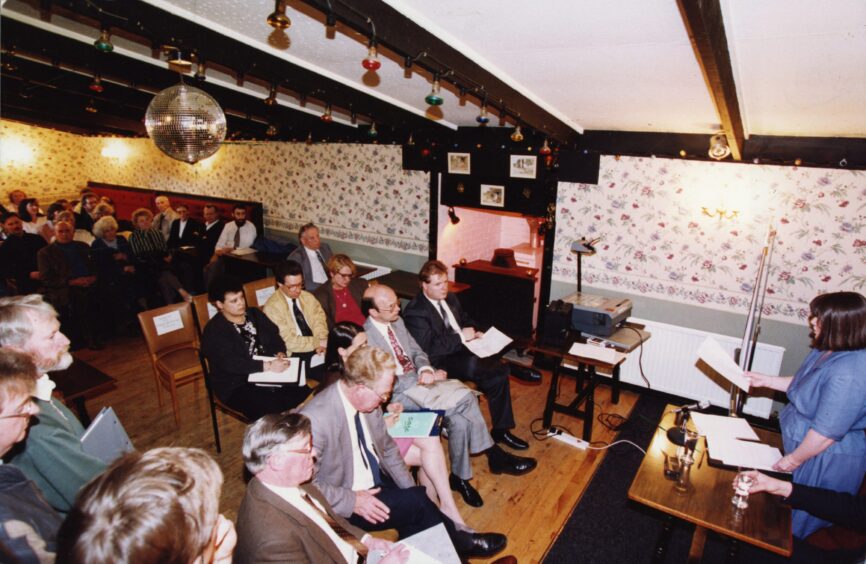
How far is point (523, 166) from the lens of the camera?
493 cm

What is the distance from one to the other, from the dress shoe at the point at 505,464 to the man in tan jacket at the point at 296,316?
4.68 feet

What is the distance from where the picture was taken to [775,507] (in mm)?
1964

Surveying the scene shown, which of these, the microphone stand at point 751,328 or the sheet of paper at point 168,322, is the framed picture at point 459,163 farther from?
the sheet of paper at point 168,322

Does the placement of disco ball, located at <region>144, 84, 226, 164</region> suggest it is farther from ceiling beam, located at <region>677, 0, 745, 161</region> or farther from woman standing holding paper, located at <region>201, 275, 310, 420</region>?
ceiling beam, located at <region>677, 0, 745, 161</region>

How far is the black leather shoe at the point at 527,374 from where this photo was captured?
15.4 ft

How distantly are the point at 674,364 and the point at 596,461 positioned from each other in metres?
1.43

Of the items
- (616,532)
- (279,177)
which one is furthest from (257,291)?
(616,532)

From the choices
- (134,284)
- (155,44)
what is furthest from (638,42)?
(134,284)

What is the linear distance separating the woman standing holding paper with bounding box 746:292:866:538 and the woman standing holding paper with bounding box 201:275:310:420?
9.01ft

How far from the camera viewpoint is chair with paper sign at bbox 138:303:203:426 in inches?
143

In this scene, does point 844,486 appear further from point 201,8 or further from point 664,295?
point 201,8

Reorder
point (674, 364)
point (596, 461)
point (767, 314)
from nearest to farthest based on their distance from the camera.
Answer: point (596, 461) < point (767, 314) < point (674, 364)

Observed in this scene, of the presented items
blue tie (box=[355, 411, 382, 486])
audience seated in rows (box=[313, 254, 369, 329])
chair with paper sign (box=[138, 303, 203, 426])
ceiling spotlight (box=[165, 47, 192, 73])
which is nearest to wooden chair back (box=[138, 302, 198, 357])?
chair with paper sign (box=[138, 303, 203, 426])

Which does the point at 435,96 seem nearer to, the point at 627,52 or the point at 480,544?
the point at 627,52
